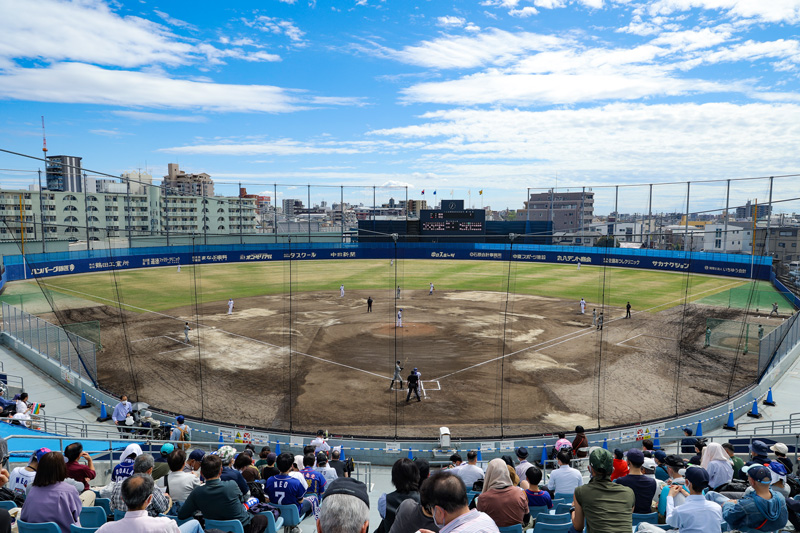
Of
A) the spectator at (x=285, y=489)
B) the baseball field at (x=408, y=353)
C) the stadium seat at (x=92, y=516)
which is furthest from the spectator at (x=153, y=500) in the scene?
the baseball field at (x=408, y=353)

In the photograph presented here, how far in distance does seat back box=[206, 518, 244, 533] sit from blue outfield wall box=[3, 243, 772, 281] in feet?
146

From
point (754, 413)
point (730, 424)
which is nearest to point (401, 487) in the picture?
point (730, 424)

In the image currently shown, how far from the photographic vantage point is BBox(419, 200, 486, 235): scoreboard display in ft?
234

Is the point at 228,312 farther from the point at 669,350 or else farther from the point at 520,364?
the point at 669,350

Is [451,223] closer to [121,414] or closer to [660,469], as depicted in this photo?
[121,414]

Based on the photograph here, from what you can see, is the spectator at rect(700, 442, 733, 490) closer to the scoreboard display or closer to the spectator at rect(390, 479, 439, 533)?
the spectator at rect(390, 479, 439, 533)

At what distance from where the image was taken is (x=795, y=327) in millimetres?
24797

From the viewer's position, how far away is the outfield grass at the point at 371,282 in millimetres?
44188

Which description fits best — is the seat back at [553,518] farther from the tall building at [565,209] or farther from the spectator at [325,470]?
the tall building at [565,209]

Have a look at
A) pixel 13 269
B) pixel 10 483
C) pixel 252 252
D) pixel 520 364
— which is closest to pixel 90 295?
pixel 13 269

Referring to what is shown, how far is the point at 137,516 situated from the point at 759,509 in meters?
6.41

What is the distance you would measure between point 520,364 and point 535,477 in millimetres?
18717

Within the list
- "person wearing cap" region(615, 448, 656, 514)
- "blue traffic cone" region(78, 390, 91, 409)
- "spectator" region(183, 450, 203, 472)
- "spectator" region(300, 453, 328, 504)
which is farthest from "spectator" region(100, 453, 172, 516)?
"blue traffic cone" region(78, 390, 91, 409)

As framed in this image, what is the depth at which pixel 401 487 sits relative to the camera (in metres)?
4.80
